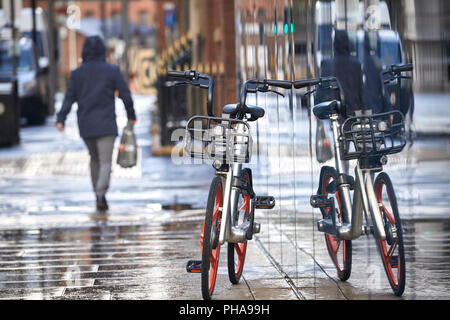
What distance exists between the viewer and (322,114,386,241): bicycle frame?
5.79m

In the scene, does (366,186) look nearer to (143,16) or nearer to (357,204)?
(357,204)

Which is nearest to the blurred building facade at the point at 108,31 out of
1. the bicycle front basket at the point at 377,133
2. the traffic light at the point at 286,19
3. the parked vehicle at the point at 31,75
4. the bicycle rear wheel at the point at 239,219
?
the parked vehicle at the point at 31,75

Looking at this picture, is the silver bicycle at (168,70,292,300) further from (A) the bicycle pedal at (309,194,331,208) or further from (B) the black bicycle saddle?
(A) the bicycle pedal at (309,194,331,208)

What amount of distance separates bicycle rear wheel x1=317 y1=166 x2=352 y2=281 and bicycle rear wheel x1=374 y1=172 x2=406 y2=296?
423mm

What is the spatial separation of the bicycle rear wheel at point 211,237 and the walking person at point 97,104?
5.14 meters

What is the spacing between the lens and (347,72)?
588cm

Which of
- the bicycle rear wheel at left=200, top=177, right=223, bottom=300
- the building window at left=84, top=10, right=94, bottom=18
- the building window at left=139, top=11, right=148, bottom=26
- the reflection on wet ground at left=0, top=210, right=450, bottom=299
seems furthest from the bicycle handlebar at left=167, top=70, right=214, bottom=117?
the building window at left=84, top=10, right=94, bottom=18

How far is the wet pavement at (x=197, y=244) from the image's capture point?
6012 mm

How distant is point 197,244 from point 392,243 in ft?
10.1

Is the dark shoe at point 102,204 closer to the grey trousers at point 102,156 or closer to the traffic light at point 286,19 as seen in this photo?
the grey trousers at point 102,156

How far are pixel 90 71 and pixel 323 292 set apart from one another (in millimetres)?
5713

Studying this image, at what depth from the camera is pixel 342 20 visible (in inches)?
231

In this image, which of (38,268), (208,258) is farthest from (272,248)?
(208,258)

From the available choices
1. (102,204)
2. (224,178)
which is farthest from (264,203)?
(102,204)
